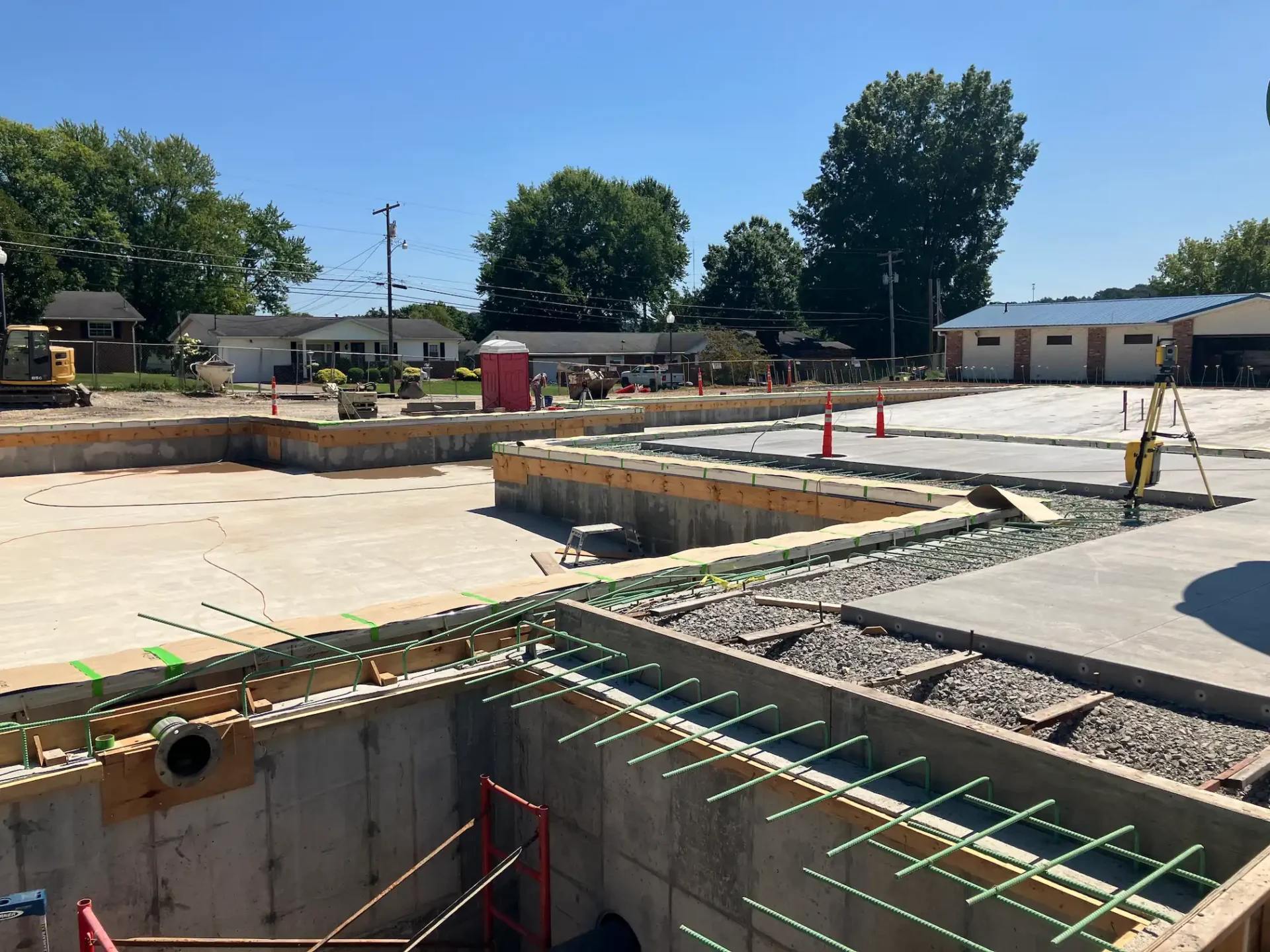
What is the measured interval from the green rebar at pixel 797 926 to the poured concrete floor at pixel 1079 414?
689 inches

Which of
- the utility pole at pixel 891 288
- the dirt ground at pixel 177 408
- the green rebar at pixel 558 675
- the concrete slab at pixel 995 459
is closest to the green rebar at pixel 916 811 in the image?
the green rebar at pixel 558 675

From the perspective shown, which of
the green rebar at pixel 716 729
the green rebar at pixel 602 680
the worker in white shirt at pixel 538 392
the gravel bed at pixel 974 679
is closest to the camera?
the gravel bed at pixel 974 679

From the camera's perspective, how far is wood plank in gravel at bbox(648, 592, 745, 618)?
23.6 feet

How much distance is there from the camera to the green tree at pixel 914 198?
68.1 meters

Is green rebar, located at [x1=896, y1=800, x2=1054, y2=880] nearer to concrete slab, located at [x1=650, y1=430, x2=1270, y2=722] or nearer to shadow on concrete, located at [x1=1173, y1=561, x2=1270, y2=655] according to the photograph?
concrete slab, located at [x1=650, y1=430, x2=1270, y2=722]

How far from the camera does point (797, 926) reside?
4.00 m

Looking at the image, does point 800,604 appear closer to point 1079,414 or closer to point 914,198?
point 1079,414

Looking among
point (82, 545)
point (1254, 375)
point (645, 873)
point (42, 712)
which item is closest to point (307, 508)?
point (82, 545)

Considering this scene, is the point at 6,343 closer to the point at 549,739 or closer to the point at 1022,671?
the point at 549,739

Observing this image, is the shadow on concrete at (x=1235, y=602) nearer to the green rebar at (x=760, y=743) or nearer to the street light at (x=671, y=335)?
the green rebar at (x=760, y=743)

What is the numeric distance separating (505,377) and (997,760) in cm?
2327

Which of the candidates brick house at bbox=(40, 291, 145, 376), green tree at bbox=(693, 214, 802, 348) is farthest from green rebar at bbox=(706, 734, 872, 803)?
green tree at bbox=(693, 214, 802, 348)

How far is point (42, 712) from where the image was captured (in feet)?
19.6

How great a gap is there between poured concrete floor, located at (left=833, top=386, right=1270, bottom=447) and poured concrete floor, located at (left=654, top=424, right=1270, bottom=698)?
519 inches
